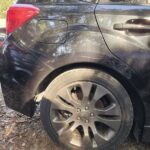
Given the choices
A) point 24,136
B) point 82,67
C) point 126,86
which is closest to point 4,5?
point 24,136

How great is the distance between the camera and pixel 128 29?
115 inches

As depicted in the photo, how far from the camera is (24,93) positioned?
3.30 metres

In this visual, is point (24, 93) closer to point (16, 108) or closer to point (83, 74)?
point (16, 108)

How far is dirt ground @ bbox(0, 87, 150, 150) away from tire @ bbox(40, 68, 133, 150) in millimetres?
317

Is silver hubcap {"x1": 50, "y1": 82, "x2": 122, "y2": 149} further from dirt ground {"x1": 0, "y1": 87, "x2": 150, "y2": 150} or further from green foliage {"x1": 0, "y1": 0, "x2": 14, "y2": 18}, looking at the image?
green foliage {"x1": 0, "y1": 0, "x2": 14, "y2": 18}

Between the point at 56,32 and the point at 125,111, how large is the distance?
3.08 feet

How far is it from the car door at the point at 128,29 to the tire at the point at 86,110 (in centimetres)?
27

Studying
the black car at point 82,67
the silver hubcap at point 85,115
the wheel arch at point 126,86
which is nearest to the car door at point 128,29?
the black car at point 82,67

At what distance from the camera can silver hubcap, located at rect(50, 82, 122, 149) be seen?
314cm

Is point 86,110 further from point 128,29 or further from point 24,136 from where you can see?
point 24,136

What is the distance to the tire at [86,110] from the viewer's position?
3105 millimetres

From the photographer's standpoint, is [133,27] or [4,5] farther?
[4,5]

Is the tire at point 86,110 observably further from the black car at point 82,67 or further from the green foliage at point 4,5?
the green foliage at point 4,5

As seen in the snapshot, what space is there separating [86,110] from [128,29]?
82cm
